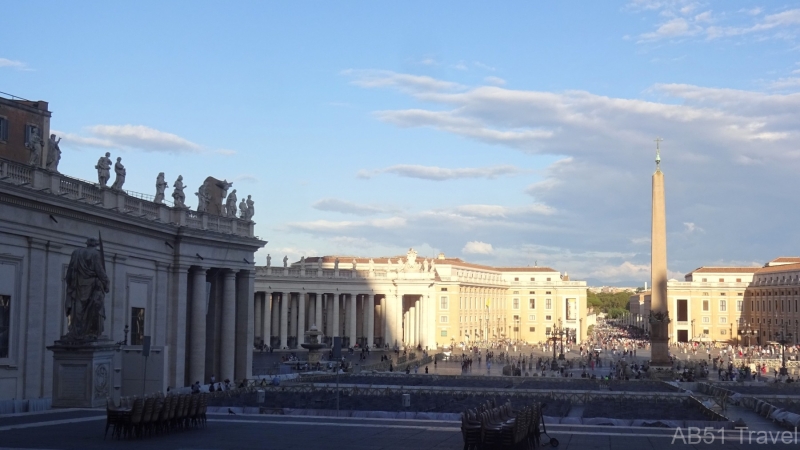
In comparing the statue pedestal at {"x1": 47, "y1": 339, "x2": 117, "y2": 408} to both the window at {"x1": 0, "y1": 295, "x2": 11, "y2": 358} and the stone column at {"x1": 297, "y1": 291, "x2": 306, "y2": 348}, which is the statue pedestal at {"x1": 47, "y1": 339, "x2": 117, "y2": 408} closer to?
the window at {"x1": 0, "y1": 295, "x2": 11, "y2": 358}

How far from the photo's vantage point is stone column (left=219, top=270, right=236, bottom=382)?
47.4m

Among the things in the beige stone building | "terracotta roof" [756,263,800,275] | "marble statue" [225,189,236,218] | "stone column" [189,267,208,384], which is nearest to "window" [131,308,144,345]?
"stone column" [189,267,208,384]

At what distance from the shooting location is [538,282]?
171000mm

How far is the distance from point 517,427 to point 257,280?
9009cm

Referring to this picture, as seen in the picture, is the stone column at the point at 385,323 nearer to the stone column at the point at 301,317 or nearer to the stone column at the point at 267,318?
the stone column at the point at 301,317

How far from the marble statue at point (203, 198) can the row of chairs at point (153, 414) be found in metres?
23.5

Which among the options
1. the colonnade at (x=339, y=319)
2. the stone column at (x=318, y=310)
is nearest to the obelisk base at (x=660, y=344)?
the colonnade at (x=339, y=319)

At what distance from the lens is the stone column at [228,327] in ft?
155

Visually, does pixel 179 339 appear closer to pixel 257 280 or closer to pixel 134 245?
pixel 134 245

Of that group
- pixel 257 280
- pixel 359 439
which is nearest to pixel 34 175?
pixel 359 439

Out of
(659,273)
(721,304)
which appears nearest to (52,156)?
(659,273)

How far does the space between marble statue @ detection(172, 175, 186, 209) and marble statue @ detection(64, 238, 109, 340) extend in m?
19.2

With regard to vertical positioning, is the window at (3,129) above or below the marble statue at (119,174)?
above

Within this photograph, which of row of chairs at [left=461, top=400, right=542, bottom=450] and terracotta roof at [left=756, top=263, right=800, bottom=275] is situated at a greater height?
terracotta roof at [left=756, top=263, right=800, bottom=275]
